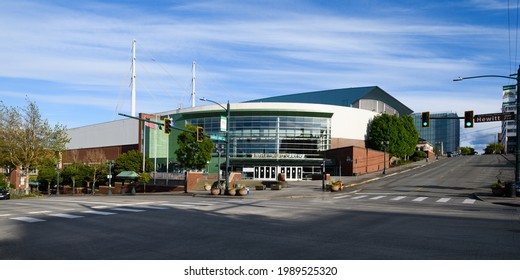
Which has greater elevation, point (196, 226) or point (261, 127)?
point (261, 127)

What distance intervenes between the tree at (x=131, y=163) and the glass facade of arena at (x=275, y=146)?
1210 cm

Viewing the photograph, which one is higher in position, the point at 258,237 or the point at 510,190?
the point at 258,237

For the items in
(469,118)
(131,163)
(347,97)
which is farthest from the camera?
(347,97)

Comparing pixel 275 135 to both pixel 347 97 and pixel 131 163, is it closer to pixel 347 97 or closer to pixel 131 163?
pixel 131 163

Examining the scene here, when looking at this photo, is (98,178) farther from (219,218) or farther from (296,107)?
(219,218)

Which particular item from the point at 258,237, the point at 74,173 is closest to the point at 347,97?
the point at 74,173

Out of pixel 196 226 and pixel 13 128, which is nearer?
pixel 196 226

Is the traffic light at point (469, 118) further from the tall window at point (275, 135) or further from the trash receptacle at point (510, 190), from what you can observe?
the tall window at point (275, 135)

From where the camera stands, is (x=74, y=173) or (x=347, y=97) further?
(x=347, y=97)

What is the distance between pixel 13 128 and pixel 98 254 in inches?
1709

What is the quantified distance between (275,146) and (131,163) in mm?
24247

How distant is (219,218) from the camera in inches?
713

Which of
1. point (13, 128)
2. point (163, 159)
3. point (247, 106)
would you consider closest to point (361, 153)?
point (247, 106)

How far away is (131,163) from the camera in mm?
71125
